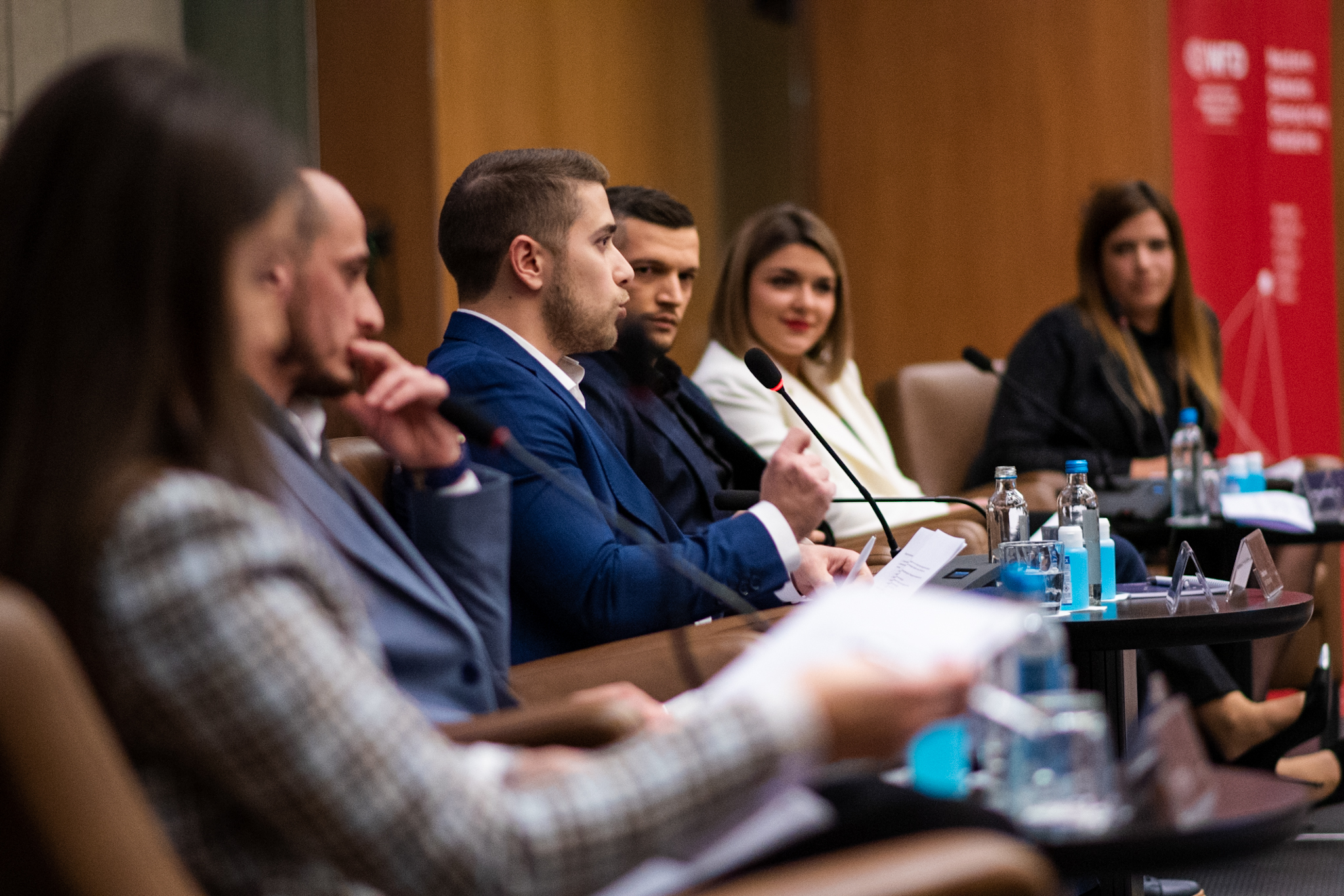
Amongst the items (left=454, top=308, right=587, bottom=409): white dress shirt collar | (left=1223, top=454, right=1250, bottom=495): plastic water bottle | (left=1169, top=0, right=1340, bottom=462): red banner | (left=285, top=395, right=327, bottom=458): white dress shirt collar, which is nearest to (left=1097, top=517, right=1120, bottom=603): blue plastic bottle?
→ (left=454, top=308, right=587, bottom=409): white dress shirt collar

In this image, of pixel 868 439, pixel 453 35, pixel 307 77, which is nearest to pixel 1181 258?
pixel 868 439

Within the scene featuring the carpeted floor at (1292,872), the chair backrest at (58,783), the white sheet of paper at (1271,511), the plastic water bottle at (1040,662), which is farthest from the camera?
the white sheet of paper at (1271,511)

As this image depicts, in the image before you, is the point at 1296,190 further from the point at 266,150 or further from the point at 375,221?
the point at 266,150

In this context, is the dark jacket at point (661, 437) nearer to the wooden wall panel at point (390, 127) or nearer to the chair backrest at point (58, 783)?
the wooden wall panel at point (390, 127)

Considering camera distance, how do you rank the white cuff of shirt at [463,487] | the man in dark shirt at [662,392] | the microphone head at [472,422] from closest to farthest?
the microphone head at [472,422] < the white cuff of shirt at [463,487] < the man in dark shirt at [662,392]

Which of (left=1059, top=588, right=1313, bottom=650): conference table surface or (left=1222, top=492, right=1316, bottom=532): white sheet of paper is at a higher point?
(left=1059, top=588, right=1313, bottom=650): conference table surface

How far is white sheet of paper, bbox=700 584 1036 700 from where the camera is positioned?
2.95 ft

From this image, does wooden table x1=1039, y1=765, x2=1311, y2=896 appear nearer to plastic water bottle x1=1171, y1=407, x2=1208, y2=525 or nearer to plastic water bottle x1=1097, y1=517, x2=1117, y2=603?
plastic water bottle x1=1097, y1=517, x2=1117, y2=603

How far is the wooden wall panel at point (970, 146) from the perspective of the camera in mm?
4887

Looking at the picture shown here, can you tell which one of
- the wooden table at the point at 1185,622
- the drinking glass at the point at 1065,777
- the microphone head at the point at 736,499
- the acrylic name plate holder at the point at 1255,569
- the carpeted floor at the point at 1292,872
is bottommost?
the carpeted floor at the point at 1292,872

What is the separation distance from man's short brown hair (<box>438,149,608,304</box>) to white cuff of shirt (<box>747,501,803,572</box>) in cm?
60

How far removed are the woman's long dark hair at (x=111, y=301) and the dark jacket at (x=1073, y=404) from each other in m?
3.00

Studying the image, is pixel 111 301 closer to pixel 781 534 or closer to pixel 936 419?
pixel 781 534

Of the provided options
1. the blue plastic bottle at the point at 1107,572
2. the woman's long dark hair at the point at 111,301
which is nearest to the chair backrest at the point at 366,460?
the woman's long dark hair at the point at 111,301
